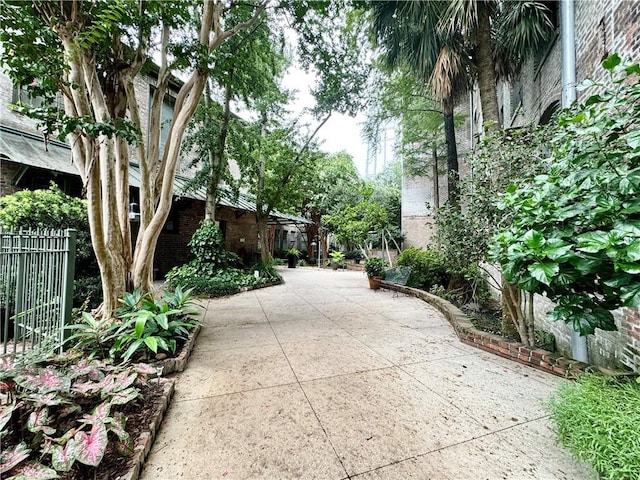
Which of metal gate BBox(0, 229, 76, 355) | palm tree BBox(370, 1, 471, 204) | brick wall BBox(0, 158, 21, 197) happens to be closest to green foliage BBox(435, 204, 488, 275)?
palm tree BBox(370, 1, 471, 204)

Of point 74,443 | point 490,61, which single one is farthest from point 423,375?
point 490,61

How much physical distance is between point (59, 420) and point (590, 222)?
3.73 m

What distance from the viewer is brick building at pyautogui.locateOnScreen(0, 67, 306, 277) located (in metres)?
5.91

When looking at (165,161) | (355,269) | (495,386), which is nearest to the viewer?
(495,386)

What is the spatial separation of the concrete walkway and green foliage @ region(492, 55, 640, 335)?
1.00 meters

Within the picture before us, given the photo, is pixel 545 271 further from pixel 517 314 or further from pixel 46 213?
pixel 46 213

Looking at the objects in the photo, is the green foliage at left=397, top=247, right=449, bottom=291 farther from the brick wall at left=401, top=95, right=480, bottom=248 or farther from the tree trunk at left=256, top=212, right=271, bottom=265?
the tree trunk at left=256, top=212, right=271, bottom=265

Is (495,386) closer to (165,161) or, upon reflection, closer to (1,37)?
(165,161)

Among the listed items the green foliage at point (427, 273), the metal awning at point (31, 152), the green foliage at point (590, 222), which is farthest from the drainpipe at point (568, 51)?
the metal awning at point (31, 152)

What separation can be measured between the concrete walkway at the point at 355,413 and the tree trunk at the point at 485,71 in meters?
4.02

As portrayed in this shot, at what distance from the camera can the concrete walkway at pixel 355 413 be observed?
1.62 metres

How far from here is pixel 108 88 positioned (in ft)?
12.8

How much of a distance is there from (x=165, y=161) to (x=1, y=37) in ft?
6.50

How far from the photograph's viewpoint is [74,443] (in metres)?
1.47
